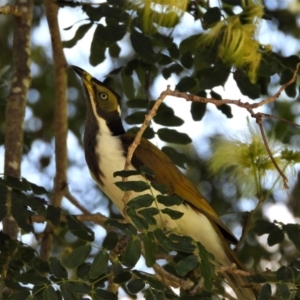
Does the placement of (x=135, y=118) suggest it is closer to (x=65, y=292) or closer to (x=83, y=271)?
(x=83, y=271)

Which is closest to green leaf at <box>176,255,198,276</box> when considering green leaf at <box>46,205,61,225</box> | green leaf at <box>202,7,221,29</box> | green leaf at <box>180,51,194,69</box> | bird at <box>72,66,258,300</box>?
green leaf at <box>46,205,61,225</box>

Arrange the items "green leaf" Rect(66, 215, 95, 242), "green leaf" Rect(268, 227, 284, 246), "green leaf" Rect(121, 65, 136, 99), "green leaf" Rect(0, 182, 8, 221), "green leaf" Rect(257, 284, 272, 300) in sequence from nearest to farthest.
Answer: "green leaf" Rect(257, 284, 272, 300), "green leaf" Rect(66, 215, 95, 242), "green leaf" Rect(0, 182, 8, 221), "green leaf" Rect(268, 227, 284, 246), "green leaf" Rect(121, 65, 136, 99)

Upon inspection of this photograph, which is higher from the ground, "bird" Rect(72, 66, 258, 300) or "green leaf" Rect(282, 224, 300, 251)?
"green leaf" Rect(282, 224, 300, 251)

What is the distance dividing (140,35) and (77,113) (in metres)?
1.59

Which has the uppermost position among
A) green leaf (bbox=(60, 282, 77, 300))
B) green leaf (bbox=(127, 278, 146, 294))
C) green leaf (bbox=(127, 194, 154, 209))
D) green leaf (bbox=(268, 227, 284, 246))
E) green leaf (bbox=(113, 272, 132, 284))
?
green leaf (bbox=(127, 194, 154, 209))

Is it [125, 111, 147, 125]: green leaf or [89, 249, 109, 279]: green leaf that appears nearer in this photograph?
[89, 249, 109, 279]: green leaf

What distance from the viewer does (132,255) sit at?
2.90 meters

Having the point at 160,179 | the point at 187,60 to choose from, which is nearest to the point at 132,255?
the point at 160,179

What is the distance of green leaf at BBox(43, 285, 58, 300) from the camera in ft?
9.52

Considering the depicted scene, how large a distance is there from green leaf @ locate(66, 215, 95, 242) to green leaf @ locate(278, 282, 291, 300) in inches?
26.5

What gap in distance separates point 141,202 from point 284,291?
0.56m

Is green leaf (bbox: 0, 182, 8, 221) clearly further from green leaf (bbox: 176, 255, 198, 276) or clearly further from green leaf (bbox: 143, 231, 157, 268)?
green leaf (bbox: 176, 255, 198, 276)

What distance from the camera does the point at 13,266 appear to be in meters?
3.33

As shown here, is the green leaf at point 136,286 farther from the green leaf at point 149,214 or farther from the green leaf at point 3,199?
the green leaf at point 3,199
